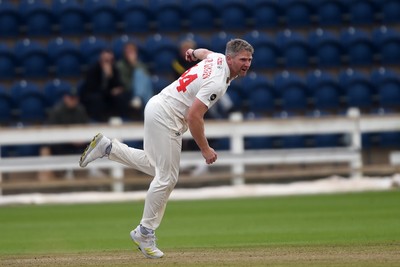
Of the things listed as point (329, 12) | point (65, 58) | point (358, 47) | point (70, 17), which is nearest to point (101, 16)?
point (70, 17)

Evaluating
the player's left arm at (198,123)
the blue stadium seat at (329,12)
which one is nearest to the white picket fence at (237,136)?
the blue stadium seat at (329,12)

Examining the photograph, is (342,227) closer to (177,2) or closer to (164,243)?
(164,243)

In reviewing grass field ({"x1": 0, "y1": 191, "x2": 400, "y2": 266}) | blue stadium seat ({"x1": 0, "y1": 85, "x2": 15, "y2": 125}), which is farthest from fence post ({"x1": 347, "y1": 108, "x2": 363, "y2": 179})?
blue stadium seat ({"x1": 0, "y1": 85, "x2": 15, "y2": 125})

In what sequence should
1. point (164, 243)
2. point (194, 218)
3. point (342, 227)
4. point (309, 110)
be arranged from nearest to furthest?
point (164, 243), point (342, 227), point (194, 218), point (309, 110)

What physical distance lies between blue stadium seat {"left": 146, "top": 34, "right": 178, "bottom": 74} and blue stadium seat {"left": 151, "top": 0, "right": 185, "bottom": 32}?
0.93 meters

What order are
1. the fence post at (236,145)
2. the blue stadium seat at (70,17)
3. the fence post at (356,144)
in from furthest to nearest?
the blue stadium seat at (70,17)
the fence post at (356,144)
the fence post at (236,145)

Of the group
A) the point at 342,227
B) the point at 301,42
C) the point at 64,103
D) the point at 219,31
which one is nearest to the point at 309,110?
the point at 301,42

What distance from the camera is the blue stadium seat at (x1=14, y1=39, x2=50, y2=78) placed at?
21.9 metres

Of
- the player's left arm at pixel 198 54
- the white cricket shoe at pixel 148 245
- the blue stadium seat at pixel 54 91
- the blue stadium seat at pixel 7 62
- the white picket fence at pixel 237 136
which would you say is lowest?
the white cricket shoe at pixel 148 245

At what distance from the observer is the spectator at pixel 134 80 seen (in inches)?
766

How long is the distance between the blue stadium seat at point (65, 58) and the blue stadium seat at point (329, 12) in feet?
18.4

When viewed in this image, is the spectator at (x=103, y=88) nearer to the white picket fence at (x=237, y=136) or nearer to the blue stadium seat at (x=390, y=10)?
the white picket fence at (x=237, y=136)

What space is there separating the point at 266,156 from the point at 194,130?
8.85 meters

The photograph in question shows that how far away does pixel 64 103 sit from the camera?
1944 centimetres
